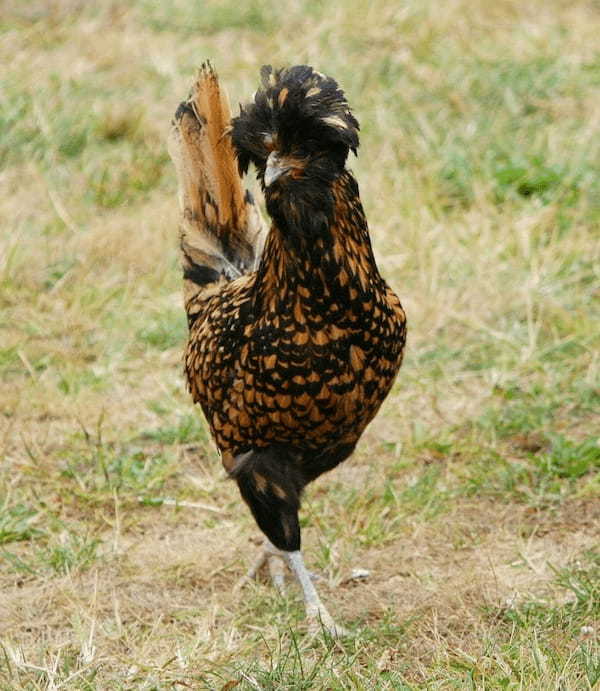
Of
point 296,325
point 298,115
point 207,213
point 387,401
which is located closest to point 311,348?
point 296,325

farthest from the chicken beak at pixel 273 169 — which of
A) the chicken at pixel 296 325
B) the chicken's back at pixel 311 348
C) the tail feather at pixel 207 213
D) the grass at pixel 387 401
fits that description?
the grass at pixel 387 401

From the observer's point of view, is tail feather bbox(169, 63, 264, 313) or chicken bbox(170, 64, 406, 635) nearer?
chicken bbox(170, 64, 406, 635)

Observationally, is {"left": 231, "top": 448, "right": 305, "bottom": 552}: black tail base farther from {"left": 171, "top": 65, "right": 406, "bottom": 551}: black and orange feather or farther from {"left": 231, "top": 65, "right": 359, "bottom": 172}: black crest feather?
{"left": 231, "top": 65, "right": 359, "bottom": 172}: black crest feather

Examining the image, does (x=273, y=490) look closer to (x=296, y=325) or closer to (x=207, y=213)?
(x=296, y=325)

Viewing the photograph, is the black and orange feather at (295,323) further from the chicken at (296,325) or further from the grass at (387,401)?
the grass at (387,401)

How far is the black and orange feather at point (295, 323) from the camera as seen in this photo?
2973 mm

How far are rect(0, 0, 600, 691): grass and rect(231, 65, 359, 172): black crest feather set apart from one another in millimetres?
1415

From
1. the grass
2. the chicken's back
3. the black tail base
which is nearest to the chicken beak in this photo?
the chicken's back

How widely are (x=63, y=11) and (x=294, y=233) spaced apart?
6.06 m

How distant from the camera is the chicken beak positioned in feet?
9.59

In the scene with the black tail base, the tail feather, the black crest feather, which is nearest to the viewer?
the black crest feather

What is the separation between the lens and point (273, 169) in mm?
2930

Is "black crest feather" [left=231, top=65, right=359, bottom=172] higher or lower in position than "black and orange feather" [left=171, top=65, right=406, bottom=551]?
higher

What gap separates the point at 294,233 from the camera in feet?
10.1
